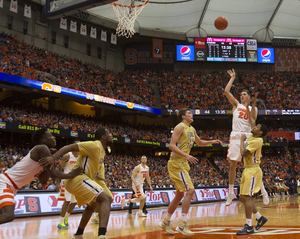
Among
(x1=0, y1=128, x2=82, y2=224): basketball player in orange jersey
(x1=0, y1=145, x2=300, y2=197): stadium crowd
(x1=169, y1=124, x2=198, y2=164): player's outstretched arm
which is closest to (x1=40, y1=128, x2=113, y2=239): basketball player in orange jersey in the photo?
(x1=0, y1=128, x2=82, y2=224): basketball player in orange jersey

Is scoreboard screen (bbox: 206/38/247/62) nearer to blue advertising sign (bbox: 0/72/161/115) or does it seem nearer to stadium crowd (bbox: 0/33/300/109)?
stadium crowd (bbox: 0/33/300/109)

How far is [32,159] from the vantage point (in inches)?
183

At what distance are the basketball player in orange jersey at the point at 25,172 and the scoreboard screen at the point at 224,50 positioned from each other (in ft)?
112

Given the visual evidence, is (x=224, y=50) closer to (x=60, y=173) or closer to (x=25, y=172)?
(x=60, y=173)

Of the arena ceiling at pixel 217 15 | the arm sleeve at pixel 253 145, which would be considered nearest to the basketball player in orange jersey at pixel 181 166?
the arm sleeve at pixel 253 145

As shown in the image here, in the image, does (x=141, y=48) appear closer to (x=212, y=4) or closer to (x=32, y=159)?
(x=212, y=4)

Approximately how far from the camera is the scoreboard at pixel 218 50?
121 ft

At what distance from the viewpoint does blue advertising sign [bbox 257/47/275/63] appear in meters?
38.2

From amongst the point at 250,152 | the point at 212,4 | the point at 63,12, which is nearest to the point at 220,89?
the point at 212,4

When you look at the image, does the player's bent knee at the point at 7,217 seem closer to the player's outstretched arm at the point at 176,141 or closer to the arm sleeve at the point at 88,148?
the arm sleeve at the point at 88,148

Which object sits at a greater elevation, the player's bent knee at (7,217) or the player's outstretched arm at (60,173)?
the player's outstretched arm at (60,173)

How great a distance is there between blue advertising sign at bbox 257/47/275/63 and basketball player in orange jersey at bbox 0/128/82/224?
123ft

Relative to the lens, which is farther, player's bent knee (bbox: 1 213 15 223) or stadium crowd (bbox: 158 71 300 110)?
stadium crowd (bbox: 158 71 300 110)

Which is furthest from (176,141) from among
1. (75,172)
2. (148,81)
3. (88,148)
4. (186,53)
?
(186,53)
